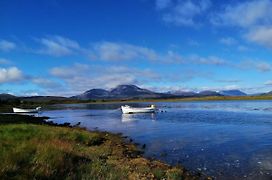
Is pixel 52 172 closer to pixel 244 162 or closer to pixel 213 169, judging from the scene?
pixel 213 169

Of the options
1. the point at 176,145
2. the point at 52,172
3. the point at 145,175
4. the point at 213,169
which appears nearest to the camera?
the point at 52,172

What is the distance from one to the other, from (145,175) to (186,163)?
799 centimetres

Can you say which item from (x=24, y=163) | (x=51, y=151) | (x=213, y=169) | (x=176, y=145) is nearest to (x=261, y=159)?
(x=213, y=169)

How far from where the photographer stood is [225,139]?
119ft

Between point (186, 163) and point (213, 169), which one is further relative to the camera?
point (186, 163)

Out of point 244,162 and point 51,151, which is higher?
point 51,151

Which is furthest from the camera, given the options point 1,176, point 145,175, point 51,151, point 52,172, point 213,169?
point 213,169

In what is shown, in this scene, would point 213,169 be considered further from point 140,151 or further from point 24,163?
point 24,163

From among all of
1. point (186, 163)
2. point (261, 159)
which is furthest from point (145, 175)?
point (261, 159)

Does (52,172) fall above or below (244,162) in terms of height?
above

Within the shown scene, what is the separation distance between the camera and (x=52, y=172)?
11.1 meters

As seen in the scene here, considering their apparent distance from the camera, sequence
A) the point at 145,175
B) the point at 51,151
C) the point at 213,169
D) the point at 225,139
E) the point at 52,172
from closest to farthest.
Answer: the point at 52,172 < the point at 51,151 < the point at 145,175 < the point at 213,169 < the point at 225,139

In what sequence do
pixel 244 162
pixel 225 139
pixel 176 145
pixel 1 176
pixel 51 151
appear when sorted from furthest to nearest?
pixel 225 139, pixel 176 145, pixel 244 162, pixel 51 151, pixel 1 176

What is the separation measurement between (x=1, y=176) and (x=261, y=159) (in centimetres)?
1959
